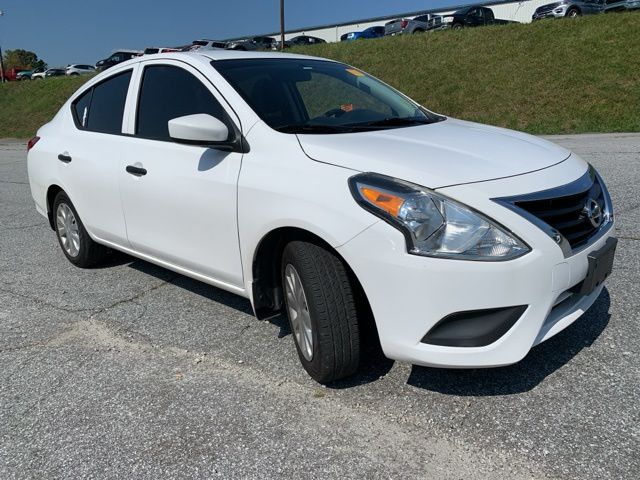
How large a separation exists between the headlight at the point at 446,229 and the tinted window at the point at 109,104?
2.48 meters

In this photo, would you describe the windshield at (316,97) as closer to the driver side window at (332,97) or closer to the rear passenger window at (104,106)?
the driver side window at (332,97)

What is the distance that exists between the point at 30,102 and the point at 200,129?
112 ft

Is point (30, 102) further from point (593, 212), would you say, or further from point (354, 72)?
point (593, 212)

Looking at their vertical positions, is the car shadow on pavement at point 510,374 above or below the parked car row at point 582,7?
below

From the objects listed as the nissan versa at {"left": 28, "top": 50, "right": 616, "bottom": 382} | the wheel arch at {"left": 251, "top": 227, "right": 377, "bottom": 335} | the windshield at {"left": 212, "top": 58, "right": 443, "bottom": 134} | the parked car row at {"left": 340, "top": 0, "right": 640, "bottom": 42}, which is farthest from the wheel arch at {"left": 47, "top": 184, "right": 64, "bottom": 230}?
the parked car row at {"left": 340, "top": 0, "right": 640, "bottom": 42}

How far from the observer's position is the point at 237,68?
3.35m

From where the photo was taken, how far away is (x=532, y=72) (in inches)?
725

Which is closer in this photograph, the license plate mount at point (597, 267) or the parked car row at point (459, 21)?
the license plate mount at point (597, 267)

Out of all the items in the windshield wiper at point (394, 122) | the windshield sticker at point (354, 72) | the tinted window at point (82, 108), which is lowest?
the windshield wiper at point (394, 122)

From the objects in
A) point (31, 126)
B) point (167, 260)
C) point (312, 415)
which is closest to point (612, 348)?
point (312, 415)

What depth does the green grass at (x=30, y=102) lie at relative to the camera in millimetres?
28475

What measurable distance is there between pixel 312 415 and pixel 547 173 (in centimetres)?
153

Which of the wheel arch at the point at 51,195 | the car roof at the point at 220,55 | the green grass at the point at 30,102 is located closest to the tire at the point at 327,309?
the car roof at the point at 220,55

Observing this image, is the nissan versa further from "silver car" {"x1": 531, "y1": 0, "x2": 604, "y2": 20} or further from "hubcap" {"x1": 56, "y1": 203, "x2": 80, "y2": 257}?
"silver car" {"x1": 531, "y1": 0, "x2": 604, "y2": 20}
